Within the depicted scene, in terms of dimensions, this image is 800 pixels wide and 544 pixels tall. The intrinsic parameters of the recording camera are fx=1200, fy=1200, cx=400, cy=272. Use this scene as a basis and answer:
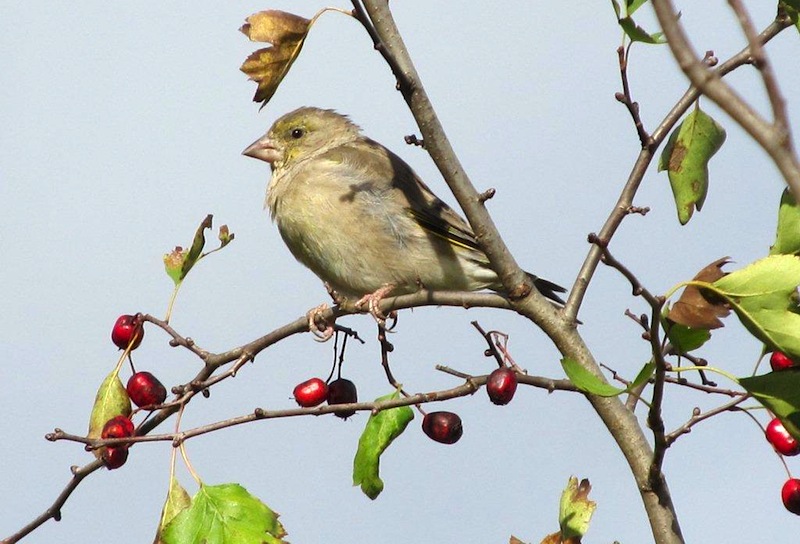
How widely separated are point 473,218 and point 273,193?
3.08 metres

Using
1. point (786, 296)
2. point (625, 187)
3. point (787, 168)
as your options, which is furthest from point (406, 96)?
point (787, 168)

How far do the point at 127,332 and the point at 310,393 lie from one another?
24.5 inches

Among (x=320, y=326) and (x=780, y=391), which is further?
(x=320, y=326)

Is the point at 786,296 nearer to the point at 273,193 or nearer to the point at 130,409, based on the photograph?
the point at 130,409

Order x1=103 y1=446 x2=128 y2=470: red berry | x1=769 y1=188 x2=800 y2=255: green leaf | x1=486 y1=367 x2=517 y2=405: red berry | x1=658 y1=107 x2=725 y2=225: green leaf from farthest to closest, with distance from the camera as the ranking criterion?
1. x1=658 y1=107 x2=725 y2=225: green leaf
2. x1=103 y1=446 x2=128 y2=470: red berry
3. x1=486 y1=367 x2=517 y2=405: red berry
4. x1=769 y1=188 x2=800 y2=255: green leaf

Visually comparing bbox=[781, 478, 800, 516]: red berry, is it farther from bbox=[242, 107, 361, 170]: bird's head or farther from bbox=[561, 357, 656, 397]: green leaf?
bbox=[242, 107, 361, 170]: bird's head

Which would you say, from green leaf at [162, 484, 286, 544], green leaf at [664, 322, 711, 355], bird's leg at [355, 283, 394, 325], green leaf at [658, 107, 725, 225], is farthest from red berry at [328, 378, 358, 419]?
green leaf at [664, 322, 711, 355]

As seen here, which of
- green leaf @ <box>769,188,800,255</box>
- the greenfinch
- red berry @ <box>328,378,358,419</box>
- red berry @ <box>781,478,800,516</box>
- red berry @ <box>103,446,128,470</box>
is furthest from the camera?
the greenfinch

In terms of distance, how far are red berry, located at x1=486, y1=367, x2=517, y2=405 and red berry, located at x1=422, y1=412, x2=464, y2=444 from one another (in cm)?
47

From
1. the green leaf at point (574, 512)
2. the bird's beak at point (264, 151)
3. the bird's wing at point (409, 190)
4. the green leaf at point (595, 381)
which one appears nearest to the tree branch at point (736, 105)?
the green leaf at point (595, 381)

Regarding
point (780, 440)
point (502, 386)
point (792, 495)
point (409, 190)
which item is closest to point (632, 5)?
point (502, 386)

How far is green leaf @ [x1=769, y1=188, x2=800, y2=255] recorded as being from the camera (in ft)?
10.0

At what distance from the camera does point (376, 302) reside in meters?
4.23

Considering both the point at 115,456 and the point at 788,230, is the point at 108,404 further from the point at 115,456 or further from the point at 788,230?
the point at 788,230
